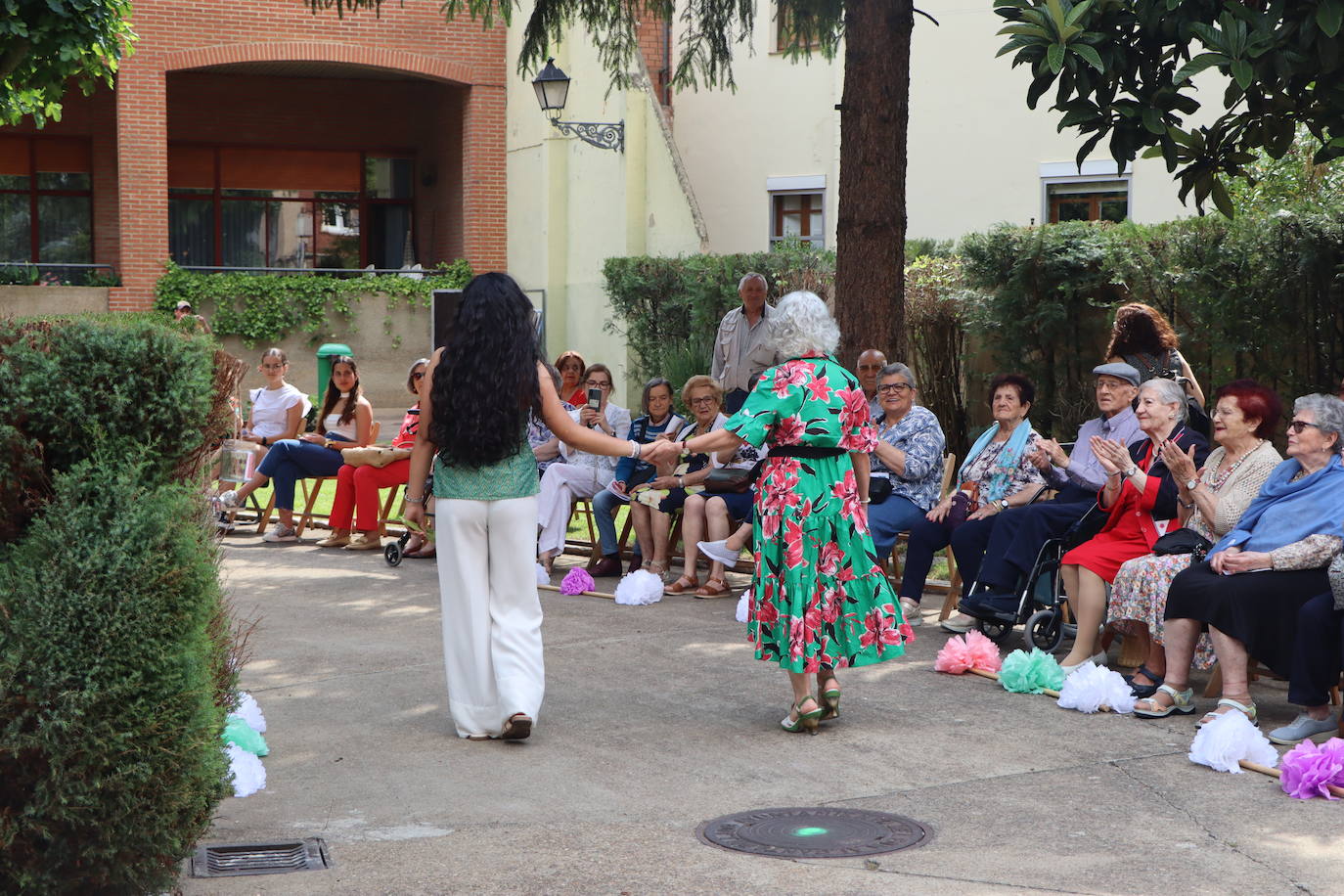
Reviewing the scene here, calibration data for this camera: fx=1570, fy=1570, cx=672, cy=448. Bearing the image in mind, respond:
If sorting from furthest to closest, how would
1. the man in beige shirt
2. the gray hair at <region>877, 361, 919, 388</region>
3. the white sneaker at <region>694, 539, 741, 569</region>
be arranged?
the man in beige shirt → the white sneaker at <region>694, 539, 741, 569</region> → the gray hair at <region>877, 361, 919, 388</region>

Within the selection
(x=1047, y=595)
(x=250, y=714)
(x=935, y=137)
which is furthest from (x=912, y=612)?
(x=935, y=137)

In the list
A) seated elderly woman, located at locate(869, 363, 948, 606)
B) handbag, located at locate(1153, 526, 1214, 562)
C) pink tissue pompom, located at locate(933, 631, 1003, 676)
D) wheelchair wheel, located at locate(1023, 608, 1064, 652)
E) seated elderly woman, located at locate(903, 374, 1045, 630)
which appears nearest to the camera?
handbag, located at locate(1153, 526, 1214, 562)

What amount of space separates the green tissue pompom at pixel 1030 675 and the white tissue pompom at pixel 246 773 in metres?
3.43

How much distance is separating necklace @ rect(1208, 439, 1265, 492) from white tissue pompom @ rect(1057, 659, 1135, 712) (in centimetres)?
97

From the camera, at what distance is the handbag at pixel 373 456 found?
1227 cm

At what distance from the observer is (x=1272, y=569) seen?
256 inches

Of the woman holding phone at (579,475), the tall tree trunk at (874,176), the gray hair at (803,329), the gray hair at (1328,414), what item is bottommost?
the woman holding phone at (579,475)

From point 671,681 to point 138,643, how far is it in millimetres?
3909

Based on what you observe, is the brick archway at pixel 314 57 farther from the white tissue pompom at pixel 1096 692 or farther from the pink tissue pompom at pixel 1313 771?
the pink tissue pompom at pixel 1313 771

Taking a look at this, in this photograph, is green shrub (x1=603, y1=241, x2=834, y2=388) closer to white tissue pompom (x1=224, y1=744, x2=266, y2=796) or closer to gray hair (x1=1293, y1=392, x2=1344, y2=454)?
gray hair (x1=1293, y1=392, x2=1344, y2=454)

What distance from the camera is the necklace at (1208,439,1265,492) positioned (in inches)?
275

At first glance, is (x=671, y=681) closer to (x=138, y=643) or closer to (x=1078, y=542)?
(x=1078, y=542)

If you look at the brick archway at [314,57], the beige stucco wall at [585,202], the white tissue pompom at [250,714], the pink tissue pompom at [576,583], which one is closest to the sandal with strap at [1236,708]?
the white tissue pompom at [250,714]

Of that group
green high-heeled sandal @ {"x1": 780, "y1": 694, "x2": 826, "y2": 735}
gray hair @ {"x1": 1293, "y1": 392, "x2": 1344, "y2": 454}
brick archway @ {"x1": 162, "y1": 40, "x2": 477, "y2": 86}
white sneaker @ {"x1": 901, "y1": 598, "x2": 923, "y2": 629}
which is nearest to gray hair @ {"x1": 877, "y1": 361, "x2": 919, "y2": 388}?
white sneaker @ {"x1": 901, "y1": 598, "x2": 923, "y2": 629}
